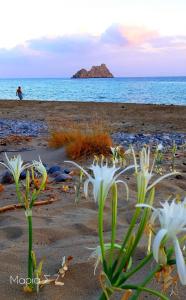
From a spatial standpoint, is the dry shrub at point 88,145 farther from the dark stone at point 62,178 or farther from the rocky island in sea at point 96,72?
the rocky island in sea at point 96,72

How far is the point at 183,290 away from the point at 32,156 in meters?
4.49

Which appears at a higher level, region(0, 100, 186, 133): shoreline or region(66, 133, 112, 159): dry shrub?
region(66, 133, 112, 159): dry shrub

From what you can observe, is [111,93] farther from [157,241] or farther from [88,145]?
[157,241]

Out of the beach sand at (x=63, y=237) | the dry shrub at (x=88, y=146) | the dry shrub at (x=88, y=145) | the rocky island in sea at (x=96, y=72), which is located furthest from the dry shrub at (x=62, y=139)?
the rocky island in sea at (x=96, y=72)

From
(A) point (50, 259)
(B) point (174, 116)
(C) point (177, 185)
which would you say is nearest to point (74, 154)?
(C) point (177, 185)

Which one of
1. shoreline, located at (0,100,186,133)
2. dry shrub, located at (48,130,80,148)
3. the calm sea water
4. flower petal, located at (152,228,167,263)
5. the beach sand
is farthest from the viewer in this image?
the calm sea water

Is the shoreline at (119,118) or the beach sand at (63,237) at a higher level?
the beach sand at (63,237)

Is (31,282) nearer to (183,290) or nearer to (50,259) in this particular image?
(50,259)

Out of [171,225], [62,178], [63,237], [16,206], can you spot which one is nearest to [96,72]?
[62,178]

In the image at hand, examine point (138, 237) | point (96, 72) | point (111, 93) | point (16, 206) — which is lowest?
point (111, 93)

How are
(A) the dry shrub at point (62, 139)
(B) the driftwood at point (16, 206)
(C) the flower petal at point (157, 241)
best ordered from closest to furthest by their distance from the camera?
1. (C) the flower petal at point (157, 241)
2. (B) the driftwood at point (16, 206)
3. (A) the dry shrub at point (62, 139)

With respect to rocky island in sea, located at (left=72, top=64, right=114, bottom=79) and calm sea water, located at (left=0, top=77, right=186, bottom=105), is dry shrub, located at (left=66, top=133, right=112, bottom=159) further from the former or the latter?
rocky island in sea, located at (left=72, top=64, right=114, bottom=79)

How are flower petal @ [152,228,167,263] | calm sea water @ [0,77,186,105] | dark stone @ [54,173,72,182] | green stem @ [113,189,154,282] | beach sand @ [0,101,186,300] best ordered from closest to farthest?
flower petal @ [152,228,167,263] < green stem @ [113,189,154,282] < beach sand @ [0,101,186,300] < dark stone @ [54,173,72,182] < calm sea water @ [0,77,186,105]

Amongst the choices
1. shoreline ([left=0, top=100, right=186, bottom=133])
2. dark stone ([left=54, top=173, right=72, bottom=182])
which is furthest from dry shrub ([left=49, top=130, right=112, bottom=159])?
shoreline ([left=0, top=100, right=186, bottom=133])
